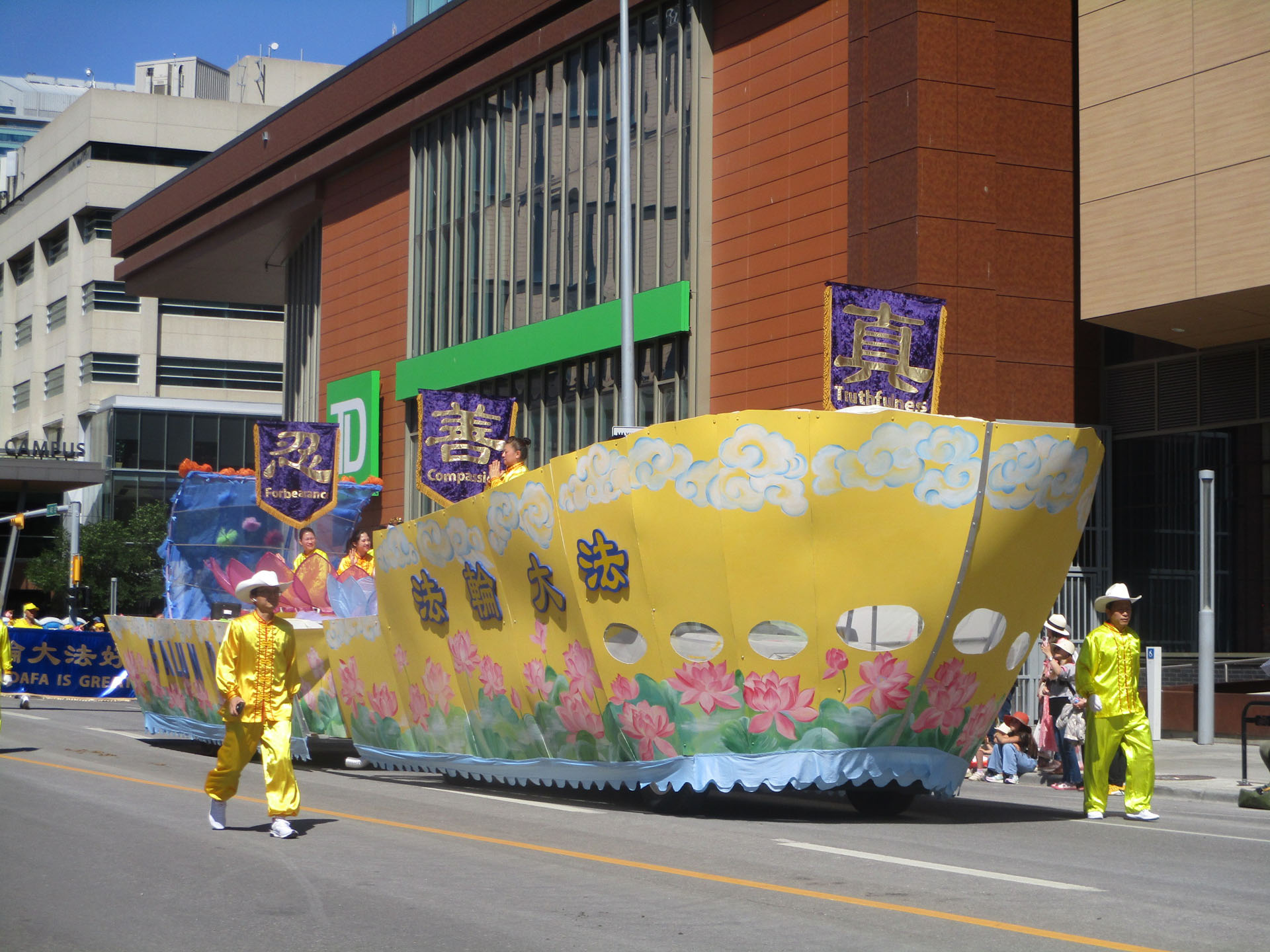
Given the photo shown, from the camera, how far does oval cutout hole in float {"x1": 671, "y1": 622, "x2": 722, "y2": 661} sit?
1117 cm

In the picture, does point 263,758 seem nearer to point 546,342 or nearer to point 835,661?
point 835,661

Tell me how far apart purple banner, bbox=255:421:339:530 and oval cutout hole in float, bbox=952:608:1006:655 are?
10098mm

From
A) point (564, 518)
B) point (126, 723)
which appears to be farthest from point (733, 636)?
point (126, 723)

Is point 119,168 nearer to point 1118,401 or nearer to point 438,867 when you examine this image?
point 1118,401

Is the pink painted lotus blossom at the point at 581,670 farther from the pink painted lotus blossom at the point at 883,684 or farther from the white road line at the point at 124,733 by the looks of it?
the white road line at the point at 124,733

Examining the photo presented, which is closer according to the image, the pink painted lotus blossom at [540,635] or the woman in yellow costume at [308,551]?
the pink painted lotus blossom at [540,635]

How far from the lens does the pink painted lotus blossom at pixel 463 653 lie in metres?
13.3

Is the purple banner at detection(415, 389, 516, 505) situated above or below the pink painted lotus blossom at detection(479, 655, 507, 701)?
above

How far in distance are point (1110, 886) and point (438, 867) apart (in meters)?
3.67

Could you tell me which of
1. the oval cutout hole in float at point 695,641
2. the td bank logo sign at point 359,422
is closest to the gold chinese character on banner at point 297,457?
the oval cutout hole in float at point 695,641

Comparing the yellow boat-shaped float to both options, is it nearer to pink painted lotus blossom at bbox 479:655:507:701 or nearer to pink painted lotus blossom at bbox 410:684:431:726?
pink painted lotus blossom at bbox 479:655:507:701

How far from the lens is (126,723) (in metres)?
24.6

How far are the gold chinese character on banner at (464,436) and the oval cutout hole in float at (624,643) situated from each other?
21.7 feet

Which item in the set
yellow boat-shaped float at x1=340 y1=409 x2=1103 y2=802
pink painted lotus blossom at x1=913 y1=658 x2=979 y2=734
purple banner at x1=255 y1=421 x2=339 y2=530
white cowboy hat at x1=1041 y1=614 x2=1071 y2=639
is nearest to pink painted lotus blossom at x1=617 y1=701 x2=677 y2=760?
yellow boat-shaped float at x1=340 y1=409 x2=1103 y2=802
